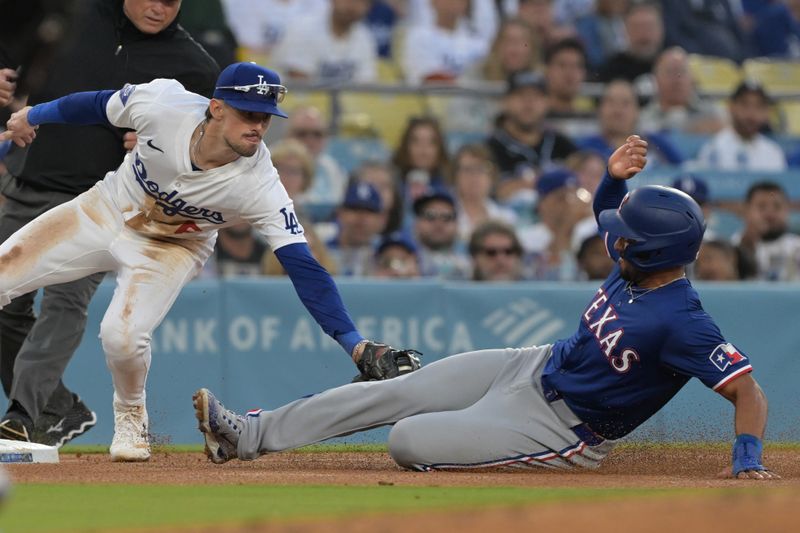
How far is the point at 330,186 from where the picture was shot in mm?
12148

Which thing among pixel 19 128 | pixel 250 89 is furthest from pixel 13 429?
pixel 250 89

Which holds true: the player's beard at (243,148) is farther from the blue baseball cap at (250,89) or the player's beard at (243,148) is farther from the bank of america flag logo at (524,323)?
the bank of america flag logo at (524,323)

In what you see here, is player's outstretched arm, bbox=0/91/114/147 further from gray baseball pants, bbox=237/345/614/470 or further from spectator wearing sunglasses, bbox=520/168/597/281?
spectator wearing sunglasses, bbox=520/168/597/281

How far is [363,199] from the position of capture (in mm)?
11297

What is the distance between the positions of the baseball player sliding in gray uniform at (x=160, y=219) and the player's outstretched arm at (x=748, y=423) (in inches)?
60.8

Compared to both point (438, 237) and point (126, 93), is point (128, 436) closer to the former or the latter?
point (126, 93)

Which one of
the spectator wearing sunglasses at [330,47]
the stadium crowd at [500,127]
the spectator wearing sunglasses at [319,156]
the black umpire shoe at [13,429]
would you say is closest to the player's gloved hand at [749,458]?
the black umpire shoe at [13,429]

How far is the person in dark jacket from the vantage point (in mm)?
7621

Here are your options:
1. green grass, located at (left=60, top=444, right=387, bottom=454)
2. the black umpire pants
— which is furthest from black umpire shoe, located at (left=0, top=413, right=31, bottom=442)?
green grass, located at (left=60, top=444, right=387, bottom=454)

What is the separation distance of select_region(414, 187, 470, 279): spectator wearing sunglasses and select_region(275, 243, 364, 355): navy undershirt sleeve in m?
4.56

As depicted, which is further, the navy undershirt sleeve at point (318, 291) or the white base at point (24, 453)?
the white base at point (24, 453)

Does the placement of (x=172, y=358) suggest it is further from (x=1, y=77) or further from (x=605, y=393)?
(x=605, y=393)

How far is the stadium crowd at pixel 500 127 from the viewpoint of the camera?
11.3 metres

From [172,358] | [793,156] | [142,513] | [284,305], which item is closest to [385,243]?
[284,305]
